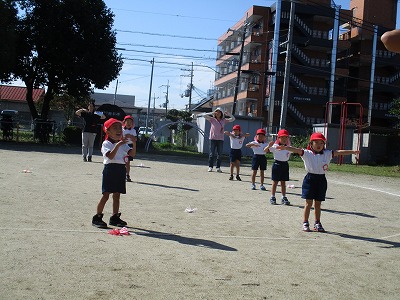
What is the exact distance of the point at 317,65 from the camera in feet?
183

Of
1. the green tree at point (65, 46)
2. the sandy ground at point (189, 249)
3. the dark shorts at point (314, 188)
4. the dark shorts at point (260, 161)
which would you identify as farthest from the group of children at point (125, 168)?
the green tree at point (65, 46)

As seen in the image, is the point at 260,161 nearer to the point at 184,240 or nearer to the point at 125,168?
the point at 125,168

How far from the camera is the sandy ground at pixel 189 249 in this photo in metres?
4.44

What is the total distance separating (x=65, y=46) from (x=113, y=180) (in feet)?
79.1

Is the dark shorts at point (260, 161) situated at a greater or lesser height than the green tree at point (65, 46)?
lesser

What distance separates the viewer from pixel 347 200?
11570 mm

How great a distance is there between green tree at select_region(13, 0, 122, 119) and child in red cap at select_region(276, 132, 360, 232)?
24160 mm

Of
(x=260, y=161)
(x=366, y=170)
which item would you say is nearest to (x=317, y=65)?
(x=366, y=170)

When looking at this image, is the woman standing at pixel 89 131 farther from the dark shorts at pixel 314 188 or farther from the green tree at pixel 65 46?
the green tree at pixel 65 46

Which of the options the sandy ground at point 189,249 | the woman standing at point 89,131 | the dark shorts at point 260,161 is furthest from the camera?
the woman standing at point 89,131

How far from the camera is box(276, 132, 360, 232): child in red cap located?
7559 millimetres

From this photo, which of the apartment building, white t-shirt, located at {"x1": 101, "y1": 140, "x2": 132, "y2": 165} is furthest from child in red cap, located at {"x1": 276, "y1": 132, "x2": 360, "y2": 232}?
the apartment building

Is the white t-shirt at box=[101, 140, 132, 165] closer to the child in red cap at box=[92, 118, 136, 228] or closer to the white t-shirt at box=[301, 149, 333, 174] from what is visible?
the child in red cap at box=[92, 118, 136, 228]

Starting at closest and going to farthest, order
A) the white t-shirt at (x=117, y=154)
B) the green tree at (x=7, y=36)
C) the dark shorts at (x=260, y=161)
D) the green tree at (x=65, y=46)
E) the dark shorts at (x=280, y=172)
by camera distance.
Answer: the white t-shirt at (x=117, y=154) < the dark shorts at (x=280, y=172) < the dark shorts at (x=260, y=161) < the green tree at (x=7, y=36) < the green tree at (x=65, y=46)
